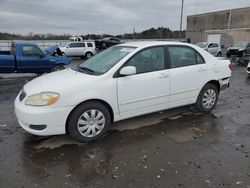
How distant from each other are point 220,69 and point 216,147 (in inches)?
89.8

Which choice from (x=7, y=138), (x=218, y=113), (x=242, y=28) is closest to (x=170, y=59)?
(x=218, y=113)

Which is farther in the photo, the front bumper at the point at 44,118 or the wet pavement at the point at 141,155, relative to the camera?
the front bumper at the point at 44,118

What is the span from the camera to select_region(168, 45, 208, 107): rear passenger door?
476 cm

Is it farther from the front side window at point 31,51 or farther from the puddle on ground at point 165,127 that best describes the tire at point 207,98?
the front side window at point 31,51

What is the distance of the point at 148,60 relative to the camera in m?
4.54

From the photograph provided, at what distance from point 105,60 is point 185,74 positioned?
1.68m

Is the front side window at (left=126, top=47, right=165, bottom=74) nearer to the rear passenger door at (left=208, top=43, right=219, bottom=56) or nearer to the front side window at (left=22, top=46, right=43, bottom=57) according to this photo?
the front side window at (left=22, top=46, right=43, bottom=57)

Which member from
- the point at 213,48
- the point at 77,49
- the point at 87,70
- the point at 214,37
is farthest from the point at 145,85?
the point at 214,37

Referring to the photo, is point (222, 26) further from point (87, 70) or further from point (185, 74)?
point (87, 70)

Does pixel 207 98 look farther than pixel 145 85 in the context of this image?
Yes

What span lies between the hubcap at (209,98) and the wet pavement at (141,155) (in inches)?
15.8

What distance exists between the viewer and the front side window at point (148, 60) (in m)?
4.36

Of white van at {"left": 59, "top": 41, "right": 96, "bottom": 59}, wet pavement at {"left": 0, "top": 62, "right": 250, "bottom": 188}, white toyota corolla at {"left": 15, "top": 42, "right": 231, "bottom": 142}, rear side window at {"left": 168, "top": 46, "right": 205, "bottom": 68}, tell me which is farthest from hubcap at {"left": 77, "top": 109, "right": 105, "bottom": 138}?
white van at {"left": 59, "top": 41, "right": 96, "bottom": 59}

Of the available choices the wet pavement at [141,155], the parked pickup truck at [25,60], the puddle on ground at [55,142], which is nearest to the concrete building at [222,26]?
the parked pickup truck at [25,60]
